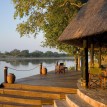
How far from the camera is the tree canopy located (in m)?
23.3

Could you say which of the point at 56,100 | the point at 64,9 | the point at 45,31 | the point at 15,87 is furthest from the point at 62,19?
the point at 56,100

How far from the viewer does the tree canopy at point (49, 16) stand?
23281 mm

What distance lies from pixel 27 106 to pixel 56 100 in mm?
1258

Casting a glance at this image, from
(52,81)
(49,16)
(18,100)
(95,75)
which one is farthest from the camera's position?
(49,16)

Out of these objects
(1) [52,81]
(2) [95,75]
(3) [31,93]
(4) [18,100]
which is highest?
(2) [95,75]

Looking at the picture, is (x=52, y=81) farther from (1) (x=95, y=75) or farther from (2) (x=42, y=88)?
(1) (x=95, y=75)

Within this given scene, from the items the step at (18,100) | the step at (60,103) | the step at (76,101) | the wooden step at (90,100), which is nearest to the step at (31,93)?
the step at (18,100)

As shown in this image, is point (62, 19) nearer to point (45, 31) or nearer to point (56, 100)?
point (45, 31)

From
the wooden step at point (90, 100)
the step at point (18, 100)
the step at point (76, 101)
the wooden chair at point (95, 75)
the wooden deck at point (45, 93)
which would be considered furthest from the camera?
the step at point (18, 100)

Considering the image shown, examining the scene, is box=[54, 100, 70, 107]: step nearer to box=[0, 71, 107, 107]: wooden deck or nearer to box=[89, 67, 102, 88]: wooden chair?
box=[0, 71, 107, 107]: wooden deck

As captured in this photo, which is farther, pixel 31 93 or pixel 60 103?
pixel 31 93

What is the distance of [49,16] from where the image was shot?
2383 cm

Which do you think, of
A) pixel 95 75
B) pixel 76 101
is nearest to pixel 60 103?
pixel 76 101

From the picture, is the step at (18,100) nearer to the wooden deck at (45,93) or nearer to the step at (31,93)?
the wooden deck at (45,93)
